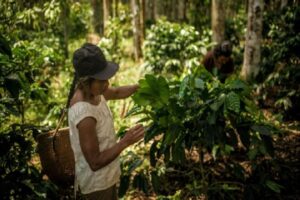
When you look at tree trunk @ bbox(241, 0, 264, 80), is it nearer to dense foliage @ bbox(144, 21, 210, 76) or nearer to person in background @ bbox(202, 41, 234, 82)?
person in background @ bbox(202, 41, 234, 82)

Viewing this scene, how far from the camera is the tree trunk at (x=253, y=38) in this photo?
6.71 meters

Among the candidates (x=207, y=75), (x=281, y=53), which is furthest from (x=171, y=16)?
(x=207, y=75)

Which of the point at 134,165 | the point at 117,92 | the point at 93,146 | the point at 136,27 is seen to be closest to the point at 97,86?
the point at 93,146

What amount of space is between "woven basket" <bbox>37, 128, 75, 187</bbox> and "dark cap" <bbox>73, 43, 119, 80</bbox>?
926mm

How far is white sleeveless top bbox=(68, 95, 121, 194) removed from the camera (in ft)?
8.13

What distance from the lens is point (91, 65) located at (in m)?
2.39

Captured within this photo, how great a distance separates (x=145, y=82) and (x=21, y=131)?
1.21 m

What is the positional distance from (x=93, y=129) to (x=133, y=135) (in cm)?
25

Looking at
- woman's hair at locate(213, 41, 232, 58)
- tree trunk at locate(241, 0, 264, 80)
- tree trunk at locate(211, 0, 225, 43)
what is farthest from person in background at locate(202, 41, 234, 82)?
tree trunk at locate(211, 0, 225, 43)

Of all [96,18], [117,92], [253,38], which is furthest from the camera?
[96,18]

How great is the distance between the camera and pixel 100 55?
2.46m

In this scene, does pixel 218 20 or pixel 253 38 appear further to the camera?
pixel 218 20

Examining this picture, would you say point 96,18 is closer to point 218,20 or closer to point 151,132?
point 218,20

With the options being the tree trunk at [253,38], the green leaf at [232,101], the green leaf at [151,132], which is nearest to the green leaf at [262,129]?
the green leaf at [232,101]
